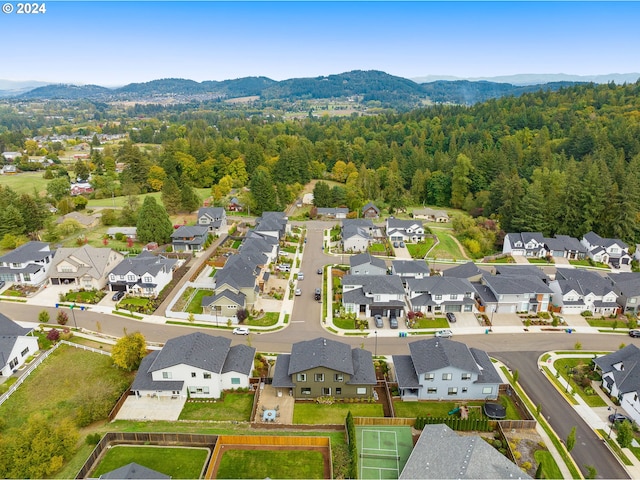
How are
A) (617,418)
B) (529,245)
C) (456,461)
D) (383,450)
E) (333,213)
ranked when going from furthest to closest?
(333,213)
(529,245)
(617,418)
(383,450)
(456,461)

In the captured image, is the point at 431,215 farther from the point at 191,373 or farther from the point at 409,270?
the point at 191,373

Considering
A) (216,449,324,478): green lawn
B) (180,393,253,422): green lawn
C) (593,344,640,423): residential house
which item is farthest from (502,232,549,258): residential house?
(216,449,324,478): green lawn

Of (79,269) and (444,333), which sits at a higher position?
(79,269)

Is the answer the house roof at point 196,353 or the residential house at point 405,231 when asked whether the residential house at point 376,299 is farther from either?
the residential house at point 405,231

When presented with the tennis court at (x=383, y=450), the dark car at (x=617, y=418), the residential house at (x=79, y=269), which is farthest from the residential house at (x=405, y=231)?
the tennis court at (x=383, y=450)

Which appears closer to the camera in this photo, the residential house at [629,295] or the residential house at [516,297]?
the residential house at [516,297]

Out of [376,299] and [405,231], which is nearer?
[376,299]

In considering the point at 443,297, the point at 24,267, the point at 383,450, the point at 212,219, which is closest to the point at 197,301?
the point at 24,267

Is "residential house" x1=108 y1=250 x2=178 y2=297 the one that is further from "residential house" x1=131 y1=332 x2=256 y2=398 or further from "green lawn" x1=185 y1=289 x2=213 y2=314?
"residential house" x1=131 y1=332 x2=256 y2=398
